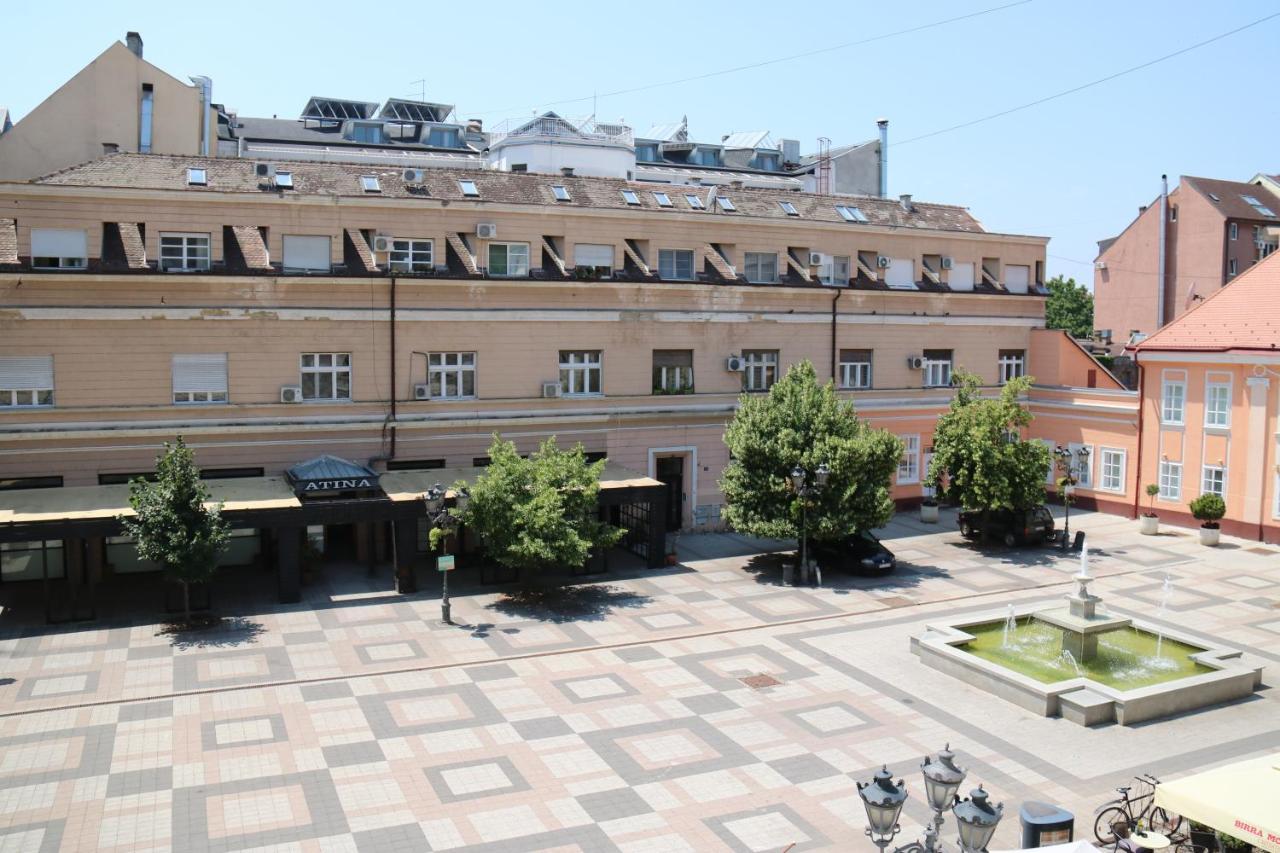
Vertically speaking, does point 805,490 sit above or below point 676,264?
below

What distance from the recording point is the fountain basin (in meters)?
20.2

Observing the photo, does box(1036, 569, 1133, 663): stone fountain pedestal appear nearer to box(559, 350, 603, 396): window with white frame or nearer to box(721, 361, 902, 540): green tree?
box(721, 361, 902, 540): green tree

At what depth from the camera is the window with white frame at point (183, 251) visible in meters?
29.2

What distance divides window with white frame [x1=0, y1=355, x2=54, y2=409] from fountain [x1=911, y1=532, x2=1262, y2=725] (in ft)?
76.0

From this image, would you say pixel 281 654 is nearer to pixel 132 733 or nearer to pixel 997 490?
pixel 132 733

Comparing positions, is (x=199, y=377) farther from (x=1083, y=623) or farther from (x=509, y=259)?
(x=1083, y=623)

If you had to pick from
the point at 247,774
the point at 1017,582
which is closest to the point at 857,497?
the point at 1017,582

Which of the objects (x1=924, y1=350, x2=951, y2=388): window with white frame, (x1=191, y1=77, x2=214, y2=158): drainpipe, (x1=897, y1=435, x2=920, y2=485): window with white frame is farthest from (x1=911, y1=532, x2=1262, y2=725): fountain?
(x1=191, y1=77, x2=214, y2=158): drainpipe

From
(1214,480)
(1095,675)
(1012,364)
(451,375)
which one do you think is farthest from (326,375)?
(1214,480)

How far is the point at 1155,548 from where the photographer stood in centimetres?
3459

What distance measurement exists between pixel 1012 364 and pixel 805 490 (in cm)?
1762

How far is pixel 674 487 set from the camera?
36062 mm

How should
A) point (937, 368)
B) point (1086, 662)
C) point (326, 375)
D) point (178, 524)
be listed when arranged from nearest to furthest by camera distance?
1. point (1086, 662)
2. point (178, 524)
3. point (326, 375)
4. point (937, 368)

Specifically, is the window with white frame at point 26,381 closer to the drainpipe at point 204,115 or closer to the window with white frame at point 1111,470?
the drainpipe at point 204,115
